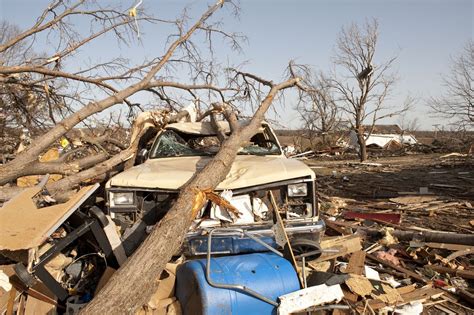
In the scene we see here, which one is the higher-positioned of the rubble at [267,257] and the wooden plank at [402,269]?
the rubble at [267,257]

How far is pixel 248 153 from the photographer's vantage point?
5812 mm

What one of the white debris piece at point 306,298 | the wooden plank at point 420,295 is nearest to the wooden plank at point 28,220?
the white debris piece at point 306,298

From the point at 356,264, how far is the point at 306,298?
1500mm

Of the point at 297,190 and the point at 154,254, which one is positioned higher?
the point at 297,190

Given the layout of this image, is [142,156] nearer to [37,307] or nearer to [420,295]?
[37,307]

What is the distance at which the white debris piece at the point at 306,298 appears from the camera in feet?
10.2

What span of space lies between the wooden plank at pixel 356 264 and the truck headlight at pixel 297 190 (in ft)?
3.18

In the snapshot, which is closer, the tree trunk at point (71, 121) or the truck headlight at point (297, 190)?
the truck headlight at point (297, 190)

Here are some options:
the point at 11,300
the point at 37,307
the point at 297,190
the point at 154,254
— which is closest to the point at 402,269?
the point at 297,190

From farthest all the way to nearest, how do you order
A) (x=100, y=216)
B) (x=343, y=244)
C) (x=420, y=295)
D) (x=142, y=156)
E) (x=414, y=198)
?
1. (x=414, y=198)
2. (x=142, y=156)
3. (x=343, y=244)
4. (x=420, y=295)
5. (x=100, y=216)

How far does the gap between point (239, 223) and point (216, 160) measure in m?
0.88

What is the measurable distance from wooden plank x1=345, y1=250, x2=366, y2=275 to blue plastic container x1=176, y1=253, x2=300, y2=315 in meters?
1.23

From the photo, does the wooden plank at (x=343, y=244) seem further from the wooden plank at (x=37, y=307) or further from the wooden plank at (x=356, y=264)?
the wooden plank at (x=37, y=307)

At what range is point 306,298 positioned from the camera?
314 cm
